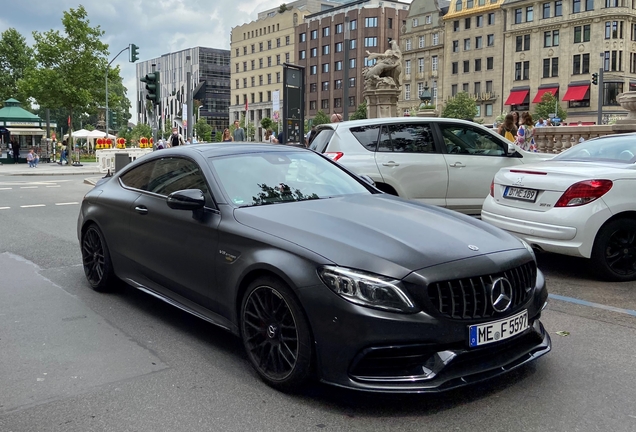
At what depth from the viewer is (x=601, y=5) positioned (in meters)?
69.2

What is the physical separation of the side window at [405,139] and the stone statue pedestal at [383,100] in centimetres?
1715

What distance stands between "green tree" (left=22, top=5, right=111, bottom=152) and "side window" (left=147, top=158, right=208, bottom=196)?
38415 mm

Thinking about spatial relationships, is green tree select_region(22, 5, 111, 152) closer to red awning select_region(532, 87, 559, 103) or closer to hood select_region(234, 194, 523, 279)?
hood select_region(234, 194, 523, 279)

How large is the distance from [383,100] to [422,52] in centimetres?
6684

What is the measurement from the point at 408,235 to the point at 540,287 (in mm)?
947

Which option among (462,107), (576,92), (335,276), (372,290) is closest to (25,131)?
(462,107)

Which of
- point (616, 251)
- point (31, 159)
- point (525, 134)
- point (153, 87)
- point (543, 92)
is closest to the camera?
point (616, 251)

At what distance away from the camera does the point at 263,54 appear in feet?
403

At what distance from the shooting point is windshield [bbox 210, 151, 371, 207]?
4648 mm

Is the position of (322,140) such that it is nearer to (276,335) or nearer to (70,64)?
(276,335)

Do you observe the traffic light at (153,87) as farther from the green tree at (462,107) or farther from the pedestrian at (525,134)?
the green tree at (462,107)

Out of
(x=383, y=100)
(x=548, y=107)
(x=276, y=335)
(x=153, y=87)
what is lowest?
(x=276, y=335)

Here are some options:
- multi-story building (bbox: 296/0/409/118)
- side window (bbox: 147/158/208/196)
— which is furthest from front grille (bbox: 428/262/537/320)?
multi-story building (bbox: 296/0/409/118)

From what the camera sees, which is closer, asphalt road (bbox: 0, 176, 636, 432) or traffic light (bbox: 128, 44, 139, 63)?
asphalt road (bbox: 0, 176, 636, 432)
